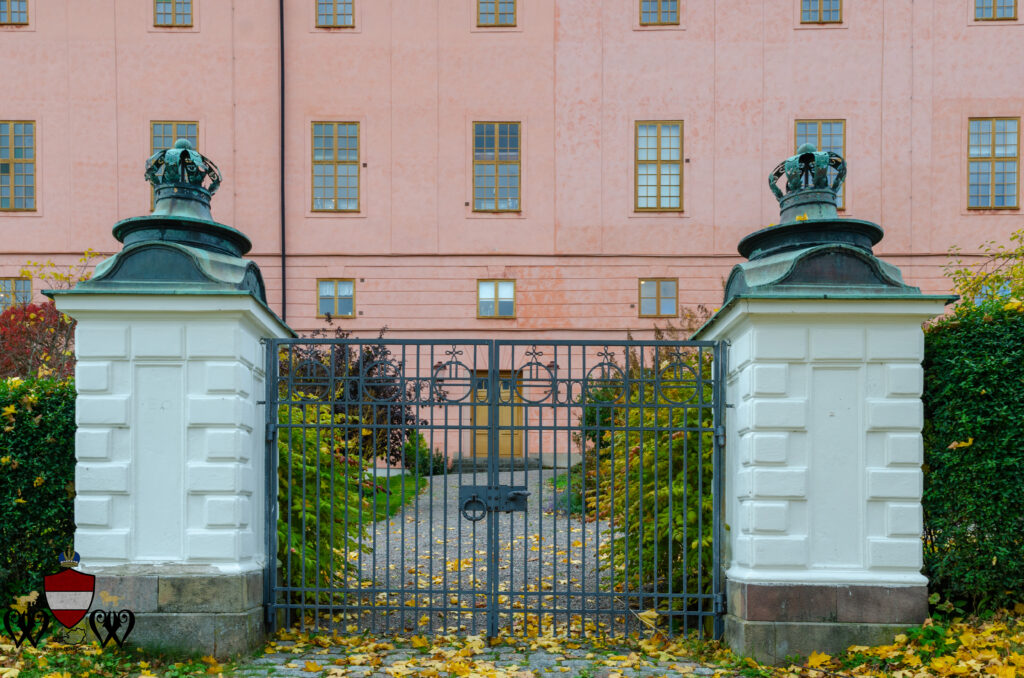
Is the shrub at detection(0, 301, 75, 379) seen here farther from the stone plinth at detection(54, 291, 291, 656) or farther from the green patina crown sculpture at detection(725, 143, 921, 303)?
the green patina crown sculpture at detection(725, 143, 921, 303)

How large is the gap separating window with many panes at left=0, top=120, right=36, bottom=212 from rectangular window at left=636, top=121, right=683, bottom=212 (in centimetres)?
1555

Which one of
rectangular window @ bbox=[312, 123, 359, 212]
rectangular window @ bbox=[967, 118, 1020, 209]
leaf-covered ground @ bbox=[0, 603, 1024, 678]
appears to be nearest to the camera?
leaf-covered ground @ bbox=[0, 603, 1024, 678]

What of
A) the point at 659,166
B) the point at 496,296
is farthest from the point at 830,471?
the point at 659,166

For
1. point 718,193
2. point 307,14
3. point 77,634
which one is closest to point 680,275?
point 718,193

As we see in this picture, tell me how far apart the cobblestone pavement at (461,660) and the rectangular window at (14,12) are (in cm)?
2124

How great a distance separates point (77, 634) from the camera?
217 inches

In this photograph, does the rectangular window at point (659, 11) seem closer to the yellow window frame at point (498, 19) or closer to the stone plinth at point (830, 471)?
the yellow window frame at point (498, 19)

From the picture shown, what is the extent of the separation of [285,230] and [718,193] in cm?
1117

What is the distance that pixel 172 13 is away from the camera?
68.9 feet

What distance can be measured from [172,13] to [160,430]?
18.9 meters

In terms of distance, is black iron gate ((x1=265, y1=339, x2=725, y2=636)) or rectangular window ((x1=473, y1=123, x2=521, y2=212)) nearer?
black iron gate ((x1=265, y1=339, x2=725, y2=636))

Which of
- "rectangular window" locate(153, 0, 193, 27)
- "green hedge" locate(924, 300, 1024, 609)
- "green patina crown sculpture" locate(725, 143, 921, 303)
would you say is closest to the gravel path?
"green patina crown sculpture" locate(725, 143, 921, 303)

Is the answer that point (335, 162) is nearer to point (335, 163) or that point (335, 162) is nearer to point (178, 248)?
point (335, 163)

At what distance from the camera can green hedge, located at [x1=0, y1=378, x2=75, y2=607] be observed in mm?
5730
